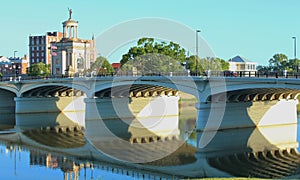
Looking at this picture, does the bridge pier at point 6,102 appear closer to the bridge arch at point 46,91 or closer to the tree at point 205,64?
the bridge arch at point 46,91

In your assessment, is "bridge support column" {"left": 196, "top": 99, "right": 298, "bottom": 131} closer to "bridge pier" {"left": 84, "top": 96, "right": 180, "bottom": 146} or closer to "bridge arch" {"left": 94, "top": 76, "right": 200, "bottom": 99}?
"bridge arch" {"left": 94, "top": 76, "right": 200, "bottom": 99}

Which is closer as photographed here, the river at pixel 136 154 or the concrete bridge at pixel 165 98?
the river at pixel 136 154

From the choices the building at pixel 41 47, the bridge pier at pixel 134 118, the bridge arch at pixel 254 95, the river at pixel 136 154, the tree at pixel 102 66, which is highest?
the building at pixel 41 47

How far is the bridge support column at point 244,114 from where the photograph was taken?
49.2 m

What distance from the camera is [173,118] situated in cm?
6894

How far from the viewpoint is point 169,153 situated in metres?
41.9

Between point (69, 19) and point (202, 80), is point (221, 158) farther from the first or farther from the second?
point (69, 19)

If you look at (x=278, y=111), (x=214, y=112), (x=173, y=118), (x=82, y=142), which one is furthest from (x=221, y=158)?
(x=173, y=118)

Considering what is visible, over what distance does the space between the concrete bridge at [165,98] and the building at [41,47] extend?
7024 cm

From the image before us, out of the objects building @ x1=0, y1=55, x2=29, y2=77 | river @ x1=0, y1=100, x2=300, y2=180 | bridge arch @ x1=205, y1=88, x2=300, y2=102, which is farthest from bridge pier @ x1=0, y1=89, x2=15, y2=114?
building @ x1=0, y1=55, x2=29, y2=77

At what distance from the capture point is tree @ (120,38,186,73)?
356 ft

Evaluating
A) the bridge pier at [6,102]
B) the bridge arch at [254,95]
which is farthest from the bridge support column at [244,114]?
the bridge pier at [6,102]

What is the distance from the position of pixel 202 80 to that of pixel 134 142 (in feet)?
30.4

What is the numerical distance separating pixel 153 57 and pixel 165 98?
40.4m
